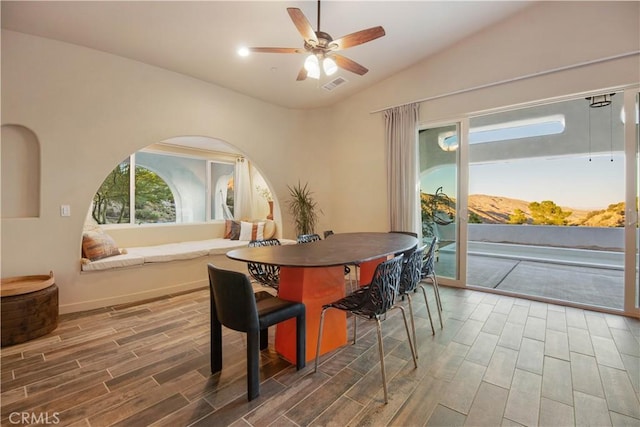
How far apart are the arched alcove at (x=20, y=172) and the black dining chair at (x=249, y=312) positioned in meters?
2.60

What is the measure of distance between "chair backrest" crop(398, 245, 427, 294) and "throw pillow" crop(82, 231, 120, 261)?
349cm

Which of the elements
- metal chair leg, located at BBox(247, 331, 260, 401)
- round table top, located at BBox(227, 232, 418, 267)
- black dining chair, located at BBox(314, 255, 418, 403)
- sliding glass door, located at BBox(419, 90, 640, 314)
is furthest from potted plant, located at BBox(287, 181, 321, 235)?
metal chair leg, located at BBox(247, 331, 260, 401)

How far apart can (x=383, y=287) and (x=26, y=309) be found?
3.08m

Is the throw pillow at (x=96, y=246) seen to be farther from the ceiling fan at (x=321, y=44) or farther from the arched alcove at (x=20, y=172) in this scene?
the ceiling fan at (x=321, y=44)

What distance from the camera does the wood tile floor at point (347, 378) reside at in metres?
1.61

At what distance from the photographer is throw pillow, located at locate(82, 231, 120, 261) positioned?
3332 millimetres

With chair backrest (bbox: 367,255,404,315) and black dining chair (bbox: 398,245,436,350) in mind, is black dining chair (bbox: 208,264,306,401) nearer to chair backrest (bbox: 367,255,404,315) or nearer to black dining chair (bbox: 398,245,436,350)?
chair backrest (bbox: 367,255,404,315)

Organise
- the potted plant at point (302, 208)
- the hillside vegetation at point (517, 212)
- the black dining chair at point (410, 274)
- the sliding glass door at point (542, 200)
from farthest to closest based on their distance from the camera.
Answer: the hillside vegetation at point (517, 212), the potted plant at point (302, 208), the sliding glass door at point (542, 200), the black dining chair at point (410, 274)

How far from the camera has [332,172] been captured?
17.7 feet

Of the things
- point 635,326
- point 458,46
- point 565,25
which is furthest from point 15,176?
point 635,326

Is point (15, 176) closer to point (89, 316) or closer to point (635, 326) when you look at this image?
point (89, 316)

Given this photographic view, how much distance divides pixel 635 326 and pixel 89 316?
18.5 feet

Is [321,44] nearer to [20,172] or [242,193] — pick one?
[20,172]

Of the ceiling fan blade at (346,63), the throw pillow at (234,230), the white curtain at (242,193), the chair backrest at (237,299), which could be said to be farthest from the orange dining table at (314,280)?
the white curtain at (242,193)
